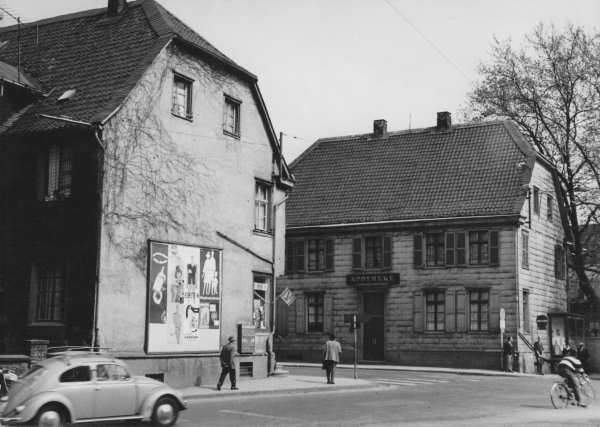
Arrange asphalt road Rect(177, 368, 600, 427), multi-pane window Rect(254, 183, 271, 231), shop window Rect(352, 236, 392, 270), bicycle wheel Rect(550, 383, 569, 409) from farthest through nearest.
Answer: shop window Rect(352, 236, 392, 270) < multi-pane window Rect(254, 183, 271, 231) < bicycle wheel Rect(550, 383, 569, 409) < asphalt road Rect(177, 368, 600, 427)

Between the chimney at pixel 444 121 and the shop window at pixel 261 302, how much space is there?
67.7ft

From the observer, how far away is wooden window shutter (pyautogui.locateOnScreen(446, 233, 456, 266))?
41281 mm

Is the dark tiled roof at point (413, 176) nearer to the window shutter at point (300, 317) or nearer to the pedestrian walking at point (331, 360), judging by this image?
the window shutter at point (300, 317)

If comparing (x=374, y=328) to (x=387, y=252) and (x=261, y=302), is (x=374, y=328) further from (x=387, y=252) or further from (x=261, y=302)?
(x=261, y=302)

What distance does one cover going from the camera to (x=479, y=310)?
40.6 m

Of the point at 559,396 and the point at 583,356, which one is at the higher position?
the point at 583,356

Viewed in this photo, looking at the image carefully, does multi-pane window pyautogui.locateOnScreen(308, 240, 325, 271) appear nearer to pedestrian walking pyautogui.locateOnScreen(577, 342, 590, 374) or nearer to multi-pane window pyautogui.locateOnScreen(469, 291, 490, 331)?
multi-pane window pyautogui.locateOnScreen(469, 291, 490, 331)

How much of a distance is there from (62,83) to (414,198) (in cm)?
2270

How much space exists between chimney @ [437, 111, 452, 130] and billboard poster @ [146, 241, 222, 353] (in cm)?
2357

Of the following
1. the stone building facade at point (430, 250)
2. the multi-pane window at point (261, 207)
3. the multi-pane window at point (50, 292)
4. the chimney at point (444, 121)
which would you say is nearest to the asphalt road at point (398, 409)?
the multi-pane window at point (50, 292)

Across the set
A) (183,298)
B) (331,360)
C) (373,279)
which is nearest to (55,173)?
(183,298)

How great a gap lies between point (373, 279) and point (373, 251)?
1552 mm

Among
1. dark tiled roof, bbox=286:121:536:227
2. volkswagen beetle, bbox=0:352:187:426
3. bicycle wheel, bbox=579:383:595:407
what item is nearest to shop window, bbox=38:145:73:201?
volkswagen beetle, bbox=0:352:187:426

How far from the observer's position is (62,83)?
25.1 metres
